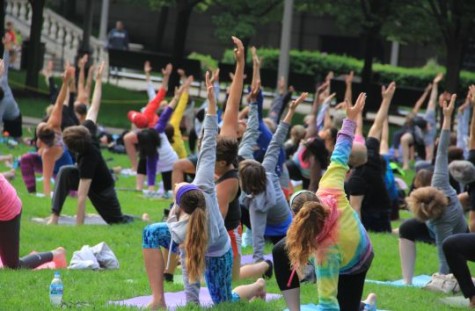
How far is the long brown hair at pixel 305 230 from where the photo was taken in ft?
26.5

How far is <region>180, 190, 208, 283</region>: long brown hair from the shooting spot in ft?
28.5

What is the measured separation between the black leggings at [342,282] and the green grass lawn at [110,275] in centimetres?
45

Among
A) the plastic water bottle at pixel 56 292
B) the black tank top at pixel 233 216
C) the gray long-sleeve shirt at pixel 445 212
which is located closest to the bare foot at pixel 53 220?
the black tank top at pixel 233 216

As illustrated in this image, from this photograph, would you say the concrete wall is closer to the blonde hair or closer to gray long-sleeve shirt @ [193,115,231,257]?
the blonde hair

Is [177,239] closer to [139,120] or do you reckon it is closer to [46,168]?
[46,168]

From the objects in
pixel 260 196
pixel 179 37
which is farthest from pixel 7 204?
pixel 179 37

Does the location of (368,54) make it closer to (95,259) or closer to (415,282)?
(415,282)

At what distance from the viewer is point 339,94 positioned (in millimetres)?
31156

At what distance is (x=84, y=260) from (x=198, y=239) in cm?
310

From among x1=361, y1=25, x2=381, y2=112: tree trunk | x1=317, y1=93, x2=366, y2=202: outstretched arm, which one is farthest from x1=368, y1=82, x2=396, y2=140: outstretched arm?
x1=361, y1=25, x2=381, y2=112: tree trunk

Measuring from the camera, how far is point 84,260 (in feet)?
37.8

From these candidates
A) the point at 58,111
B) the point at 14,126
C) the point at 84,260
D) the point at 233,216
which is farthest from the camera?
the point at 14,126

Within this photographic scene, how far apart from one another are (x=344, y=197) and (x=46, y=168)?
30.6ft

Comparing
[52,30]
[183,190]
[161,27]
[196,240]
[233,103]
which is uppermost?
[161,27]
